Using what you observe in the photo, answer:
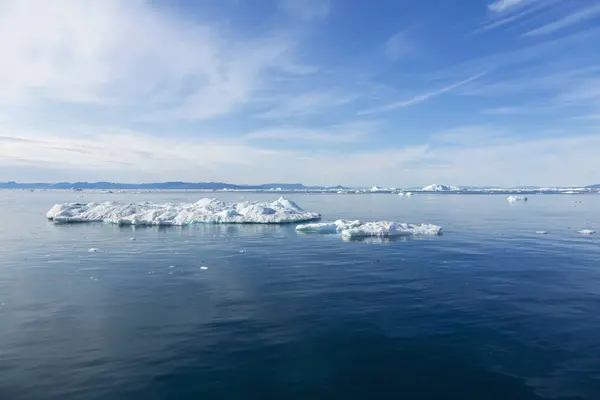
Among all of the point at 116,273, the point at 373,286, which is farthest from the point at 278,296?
the point at 116,273

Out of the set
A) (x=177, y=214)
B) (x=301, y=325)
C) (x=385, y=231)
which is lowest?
(x=301, y=325)

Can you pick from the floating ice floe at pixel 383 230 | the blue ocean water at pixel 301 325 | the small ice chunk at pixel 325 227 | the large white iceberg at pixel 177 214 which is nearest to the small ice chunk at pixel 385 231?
the floating ice floe at pixel 383 230

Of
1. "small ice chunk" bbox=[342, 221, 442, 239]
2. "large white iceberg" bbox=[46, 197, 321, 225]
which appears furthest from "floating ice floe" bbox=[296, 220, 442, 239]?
"large white iceberg" bbox=[46, 197, 321, 225]

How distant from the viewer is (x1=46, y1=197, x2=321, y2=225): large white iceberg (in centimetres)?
4906

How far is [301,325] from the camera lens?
14.1 metres

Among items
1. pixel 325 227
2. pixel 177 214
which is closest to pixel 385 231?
pixel 325 227

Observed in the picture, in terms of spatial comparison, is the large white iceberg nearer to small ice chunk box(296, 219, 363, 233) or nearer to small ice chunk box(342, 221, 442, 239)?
small ice chunk box(296, 219, 363, 233)

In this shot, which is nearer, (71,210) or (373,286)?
(373,286)

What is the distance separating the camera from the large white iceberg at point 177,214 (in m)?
49.1

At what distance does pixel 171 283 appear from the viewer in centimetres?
2012

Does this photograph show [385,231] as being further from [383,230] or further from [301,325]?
[301,325]

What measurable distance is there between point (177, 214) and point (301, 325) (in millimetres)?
40109

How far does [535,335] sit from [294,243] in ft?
74.1

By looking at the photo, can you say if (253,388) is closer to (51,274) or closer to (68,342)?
(68,342)
